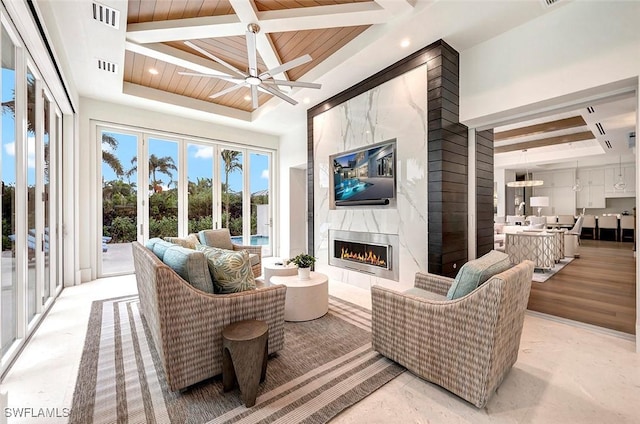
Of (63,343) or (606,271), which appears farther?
(606,271)

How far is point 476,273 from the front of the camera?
1703 mm

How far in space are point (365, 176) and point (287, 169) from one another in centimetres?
287

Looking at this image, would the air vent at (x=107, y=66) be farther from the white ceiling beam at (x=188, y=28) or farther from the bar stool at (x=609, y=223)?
the bar stool at (x=609, y=223)

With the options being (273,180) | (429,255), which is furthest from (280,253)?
(429,255)

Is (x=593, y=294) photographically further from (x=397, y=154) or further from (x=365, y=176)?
(x=365, y=176)

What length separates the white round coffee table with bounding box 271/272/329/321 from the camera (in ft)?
9.37

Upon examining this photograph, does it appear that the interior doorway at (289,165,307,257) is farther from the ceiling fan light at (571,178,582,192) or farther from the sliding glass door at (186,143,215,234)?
the ceiling fan light at (571,178,582,192)

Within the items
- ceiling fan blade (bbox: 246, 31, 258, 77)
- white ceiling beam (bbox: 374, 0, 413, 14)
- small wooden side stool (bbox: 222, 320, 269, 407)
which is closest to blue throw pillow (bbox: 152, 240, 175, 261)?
small wooden side stool (bbox: 222, 320, 269, 407)

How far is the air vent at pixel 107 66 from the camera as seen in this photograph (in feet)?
11.5

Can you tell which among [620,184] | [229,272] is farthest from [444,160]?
[620,184]

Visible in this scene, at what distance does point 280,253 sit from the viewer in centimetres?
686

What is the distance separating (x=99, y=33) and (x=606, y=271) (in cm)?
815

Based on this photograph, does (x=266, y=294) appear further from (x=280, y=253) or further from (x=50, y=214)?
(x=280, y=253)

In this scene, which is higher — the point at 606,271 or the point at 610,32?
the point at 610,32
